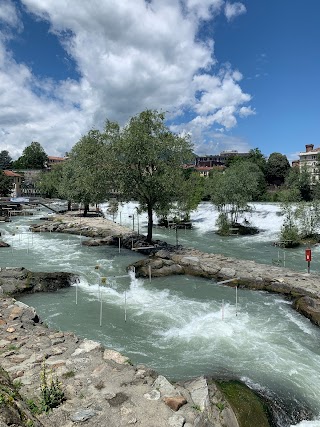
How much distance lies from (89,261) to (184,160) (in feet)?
35.7

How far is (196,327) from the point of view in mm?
12859

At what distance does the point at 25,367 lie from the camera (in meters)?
7.79

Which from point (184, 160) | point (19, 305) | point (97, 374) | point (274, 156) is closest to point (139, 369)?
point (97, 374)

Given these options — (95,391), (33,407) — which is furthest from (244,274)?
(33,407)

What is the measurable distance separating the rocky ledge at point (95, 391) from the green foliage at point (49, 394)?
11 cm

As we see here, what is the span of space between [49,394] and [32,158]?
152 meters

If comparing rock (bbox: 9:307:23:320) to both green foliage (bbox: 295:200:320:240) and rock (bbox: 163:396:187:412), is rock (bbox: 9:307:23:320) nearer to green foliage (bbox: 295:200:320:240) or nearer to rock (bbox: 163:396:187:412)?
rock (bbox: 163:396:187:412)

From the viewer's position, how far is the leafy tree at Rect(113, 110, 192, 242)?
24828 mm

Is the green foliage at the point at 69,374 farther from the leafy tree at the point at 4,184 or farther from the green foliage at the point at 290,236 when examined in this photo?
the leafy tree at the point at 4,184

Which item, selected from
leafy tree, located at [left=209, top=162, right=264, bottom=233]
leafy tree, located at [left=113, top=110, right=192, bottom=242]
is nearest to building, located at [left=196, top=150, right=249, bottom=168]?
leafy tree, located at [left=209, top=162, right=264, bottom=233]

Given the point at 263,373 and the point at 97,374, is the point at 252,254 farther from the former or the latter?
the point at 97,374

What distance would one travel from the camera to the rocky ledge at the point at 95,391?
6.14m

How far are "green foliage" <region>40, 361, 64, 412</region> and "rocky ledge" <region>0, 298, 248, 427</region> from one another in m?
0.11

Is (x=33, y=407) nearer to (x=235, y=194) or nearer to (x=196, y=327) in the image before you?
(x=196, y=327)
